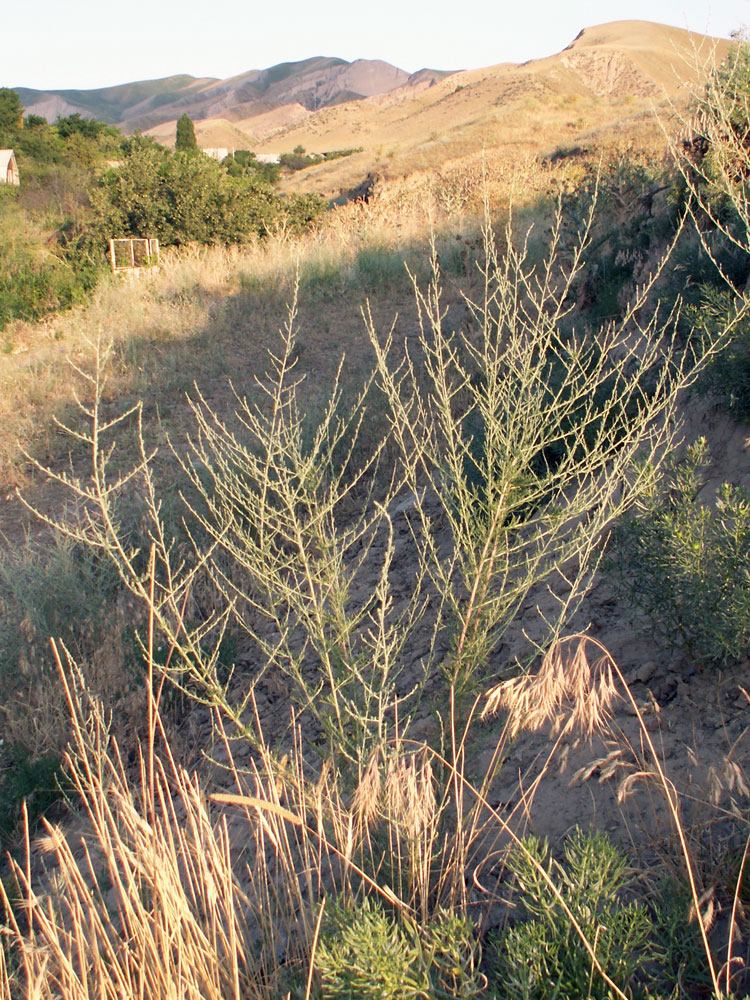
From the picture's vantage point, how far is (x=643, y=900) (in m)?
1.67

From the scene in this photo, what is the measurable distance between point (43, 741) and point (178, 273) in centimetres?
907

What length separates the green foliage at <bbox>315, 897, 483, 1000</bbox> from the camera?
1312 millimetres

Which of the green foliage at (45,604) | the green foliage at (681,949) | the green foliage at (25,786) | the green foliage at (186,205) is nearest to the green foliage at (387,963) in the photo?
the green foliage at (681,949)

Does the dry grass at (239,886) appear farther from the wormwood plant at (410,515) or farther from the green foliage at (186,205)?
the green foliage at (186,205)

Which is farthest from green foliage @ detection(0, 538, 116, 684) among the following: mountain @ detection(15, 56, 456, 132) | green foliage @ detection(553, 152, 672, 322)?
mountain @ detection(15, 56, 456, 132)

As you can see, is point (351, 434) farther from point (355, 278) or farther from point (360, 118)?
point (360, 118)

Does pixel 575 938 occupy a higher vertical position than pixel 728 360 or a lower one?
lower

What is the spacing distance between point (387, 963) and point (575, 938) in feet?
1.27

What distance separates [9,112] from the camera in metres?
32.2

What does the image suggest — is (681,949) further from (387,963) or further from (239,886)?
(239,886)

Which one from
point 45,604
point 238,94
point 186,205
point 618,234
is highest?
point 238,94

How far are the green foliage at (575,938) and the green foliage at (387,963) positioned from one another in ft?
Result: 0.31

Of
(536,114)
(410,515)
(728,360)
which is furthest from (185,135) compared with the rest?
(728,360)

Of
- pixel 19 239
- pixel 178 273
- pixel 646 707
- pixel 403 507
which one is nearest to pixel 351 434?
pixel 403 507
